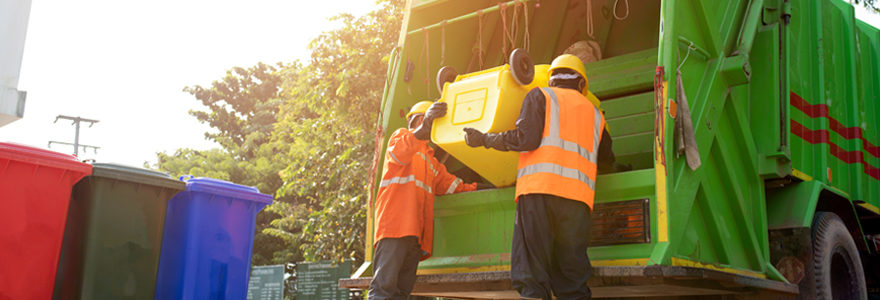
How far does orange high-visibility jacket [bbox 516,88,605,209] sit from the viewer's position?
3.64 m

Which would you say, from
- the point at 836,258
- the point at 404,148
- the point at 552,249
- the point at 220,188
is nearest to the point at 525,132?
the point at 552,249

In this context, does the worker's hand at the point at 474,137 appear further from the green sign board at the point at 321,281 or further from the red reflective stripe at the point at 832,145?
the green sign board at the point at 321,281

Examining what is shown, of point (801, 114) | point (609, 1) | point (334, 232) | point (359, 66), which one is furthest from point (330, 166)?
point (801, 114)

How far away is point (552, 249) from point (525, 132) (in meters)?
0.58

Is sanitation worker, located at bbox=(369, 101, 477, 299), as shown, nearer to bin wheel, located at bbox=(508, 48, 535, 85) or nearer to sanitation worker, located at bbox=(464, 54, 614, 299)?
bin wheel, located at bbox=(508, 48, 535, 85)

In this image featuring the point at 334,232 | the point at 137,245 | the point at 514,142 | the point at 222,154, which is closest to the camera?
the point at 514,142

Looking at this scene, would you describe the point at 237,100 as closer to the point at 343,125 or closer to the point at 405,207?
the point at 343,125

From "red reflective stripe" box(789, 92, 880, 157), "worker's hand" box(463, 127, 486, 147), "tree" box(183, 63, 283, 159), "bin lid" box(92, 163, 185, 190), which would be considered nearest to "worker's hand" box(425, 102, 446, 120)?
"worker's hand" box(463, 127, 486, 147)

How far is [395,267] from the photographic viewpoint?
4.29 m

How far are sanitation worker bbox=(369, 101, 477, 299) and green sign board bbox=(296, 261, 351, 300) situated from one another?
25.3 feet

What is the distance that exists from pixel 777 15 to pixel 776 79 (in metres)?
0.45

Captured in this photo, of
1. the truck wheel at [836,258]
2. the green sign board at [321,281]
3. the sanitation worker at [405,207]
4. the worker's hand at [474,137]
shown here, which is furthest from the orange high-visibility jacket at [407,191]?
the green sign board at [321,281]

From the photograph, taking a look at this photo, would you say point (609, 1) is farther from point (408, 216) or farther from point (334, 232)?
point (334, 232)

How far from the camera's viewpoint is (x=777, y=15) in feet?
15.5
